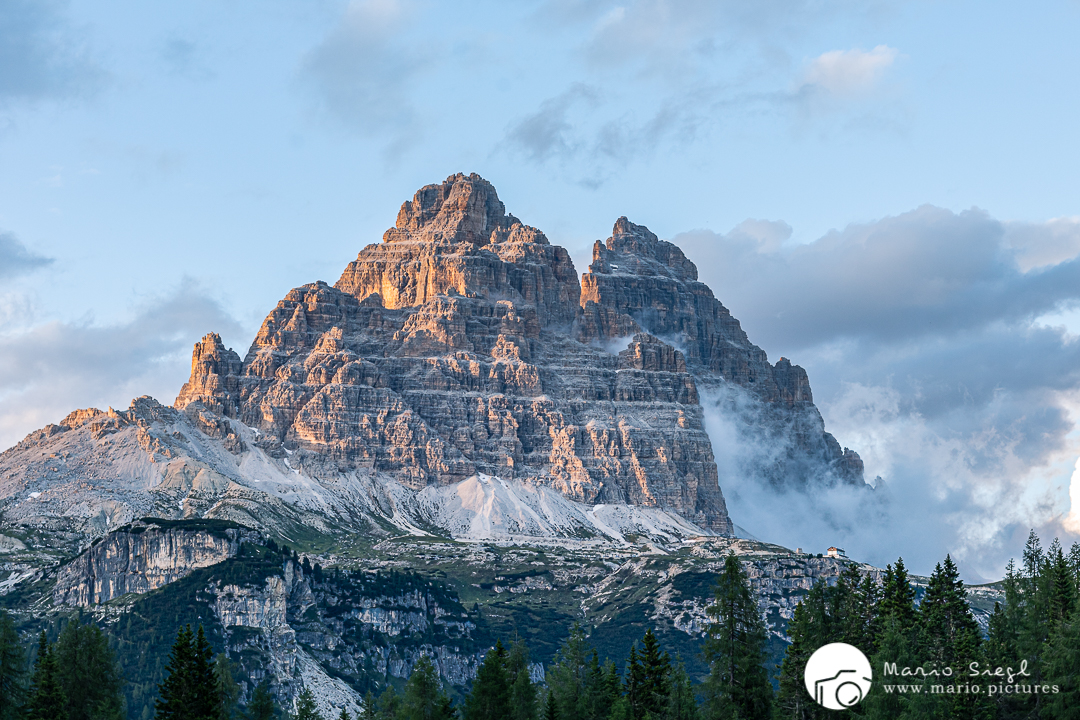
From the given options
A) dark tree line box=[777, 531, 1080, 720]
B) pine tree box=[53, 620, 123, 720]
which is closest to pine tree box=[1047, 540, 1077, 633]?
dark tree line box=[777, 531, 1080, 720]

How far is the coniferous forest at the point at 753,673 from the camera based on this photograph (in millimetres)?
135625

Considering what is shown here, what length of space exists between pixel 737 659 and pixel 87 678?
69085mm

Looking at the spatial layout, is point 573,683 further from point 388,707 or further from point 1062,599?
point 1062,599

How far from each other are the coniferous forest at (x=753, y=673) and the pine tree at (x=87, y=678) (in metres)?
0.15

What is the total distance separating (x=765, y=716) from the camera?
470ft

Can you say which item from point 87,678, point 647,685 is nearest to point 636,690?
point 647,685

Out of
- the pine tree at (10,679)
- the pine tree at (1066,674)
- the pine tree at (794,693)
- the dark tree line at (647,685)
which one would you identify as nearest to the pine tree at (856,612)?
the pine tree at (794,693)

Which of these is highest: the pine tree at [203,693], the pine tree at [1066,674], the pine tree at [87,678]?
Answer: the pine tree at [87,678]

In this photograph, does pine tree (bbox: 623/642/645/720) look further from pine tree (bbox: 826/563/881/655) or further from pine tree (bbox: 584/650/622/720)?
pine tree (bbox: 826/563/881/655)

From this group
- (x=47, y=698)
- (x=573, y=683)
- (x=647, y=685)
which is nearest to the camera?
(x=47, y=698)

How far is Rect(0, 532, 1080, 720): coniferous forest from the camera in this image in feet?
445

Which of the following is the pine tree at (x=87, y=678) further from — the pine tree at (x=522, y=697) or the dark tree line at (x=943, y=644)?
the dark tree line at (x=943, y=644)

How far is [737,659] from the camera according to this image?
144 m

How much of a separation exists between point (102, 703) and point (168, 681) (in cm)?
2897
